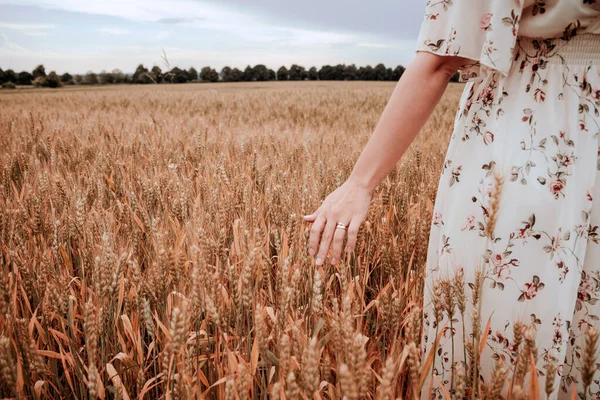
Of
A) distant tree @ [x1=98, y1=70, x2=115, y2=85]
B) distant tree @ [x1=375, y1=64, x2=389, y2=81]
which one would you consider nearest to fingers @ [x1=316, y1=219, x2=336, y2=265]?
distant tree @ [x1=98, y1=70, x2=115, y2=85]

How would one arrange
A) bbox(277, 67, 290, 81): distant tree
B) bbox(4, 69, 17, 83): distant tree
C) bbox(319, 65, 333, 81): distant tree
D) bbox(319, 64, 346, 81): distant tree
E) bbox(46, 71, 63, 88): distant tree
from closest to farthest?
bbox(4, 69, 17, 83): distant tree → bbox(46, 71, 63, 88): distant tree → bbox(277, 67, 290, 81): distant tree → bbox(319, 65, 333, 81): distant tree → bbox(319, 64, 346, 81): distant tree

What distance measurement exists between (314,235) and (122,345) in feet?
2.09

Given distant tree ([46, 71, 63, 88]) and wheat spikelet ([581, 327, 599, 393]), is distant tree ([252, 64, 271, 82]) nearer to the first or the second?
distant tree ([46, 71, 63, 88])

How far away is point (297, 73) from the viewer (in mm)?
46156

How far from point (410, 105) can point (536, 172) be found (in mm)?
307

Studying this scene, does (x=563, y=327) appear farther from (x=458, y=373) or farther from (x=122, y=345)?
(x=122, y=345)

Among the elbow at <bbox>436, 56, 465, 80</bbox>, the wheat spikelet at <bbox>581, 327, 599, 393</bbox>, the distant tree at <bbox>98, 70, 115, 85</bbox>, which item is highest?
the distant tree at <bbox>98, 70, 115, 85</bbox>

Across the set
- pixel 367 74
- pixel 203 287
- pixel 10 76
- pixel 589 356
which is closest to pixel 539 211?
pixel 589 356

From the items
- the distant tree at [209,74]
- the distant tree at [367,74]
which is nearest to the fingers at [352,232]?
the distant tree at [209,74]

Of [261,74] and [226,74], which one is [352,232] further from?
[226,74]

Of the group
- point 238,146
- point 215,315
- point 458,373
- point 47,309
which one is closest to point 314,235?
point 215,315

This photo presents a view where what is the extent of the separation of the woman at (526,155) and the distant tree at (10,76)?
37.2 m

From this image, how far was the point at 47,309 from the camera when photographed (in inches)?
44.4

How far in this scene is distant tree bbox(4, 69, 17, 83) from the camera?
29484 millimetres
